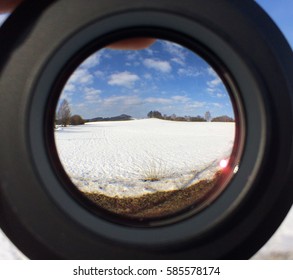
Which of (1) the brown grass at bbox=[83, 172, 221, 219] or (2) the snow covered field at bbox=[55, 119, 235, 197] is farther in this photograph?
(2) the snow covered field at bbox=[55, 119, 235, 197]

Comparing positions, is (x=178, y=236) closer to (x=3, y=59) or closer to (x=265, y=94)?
(x=265, y=94)

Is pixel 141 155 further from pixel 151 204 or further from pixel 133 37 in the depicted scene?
pixel 133 37

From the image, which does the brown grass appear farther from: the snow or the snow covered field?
the snow covered field

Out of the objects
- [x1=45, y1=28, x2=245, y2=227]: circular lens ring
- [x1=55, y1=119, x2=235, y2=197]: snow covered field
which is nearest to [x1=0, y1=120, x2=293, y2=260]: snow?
[x1=55, y1=119, x2=235, y2=197]: snow covered field

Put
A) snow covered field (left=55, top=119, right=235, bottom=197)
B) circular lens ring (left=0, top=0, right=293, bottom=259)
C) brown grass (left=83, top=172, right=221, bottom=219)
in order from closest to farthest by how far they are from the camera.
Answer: circular lens ring (left=0, top=0, right=293, bottom=259) < brown grass (left=83, top=172, right=221, bottom=219) < snow covered field (left=55, top=119, right=235, bottom=197)

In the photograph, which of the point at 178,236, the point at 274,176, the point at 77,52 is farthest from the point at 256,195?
the point at 77,52

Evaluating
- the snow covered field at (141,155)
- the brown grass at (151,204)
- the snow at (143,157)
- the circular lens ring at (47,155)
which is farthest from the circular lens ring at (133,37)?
the snow covered field at (141,155)

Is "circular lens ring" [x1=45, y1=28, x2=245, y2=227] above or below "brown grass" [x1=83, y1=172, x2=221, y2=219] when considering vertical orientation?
above

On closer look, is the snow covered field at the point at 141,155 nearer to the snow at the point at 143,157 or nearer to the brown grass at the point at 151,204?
the snow at the point at 143,157
